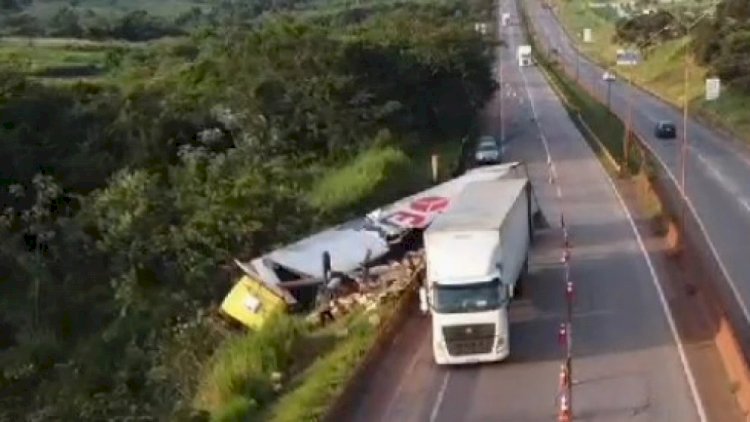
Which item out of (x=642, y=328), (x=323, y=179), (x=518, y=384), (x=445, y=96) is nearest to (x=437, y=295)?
(x=518, y=384)

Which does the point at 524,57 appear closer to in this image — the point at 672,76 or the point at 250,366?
the point at 672,76

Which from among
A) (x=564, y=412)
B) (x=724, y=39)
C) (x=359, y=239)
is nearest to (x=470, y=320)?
(x=564, y=412)

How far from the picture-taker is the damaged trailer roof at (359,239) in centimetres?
3534

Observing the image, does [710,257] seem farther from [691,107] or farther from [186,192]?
[691,107]

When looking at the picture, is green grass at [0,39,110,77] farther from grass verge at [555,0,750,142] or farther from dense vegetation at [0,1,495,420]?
grass verge at [555,0,750,142]

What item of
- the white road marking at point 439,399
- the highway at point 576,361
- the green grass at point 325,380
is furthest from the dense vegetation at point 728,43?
the white road marking at point 439,399

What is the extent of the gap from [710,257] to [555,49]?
11794 centimetres

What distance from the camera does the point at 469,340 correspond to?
85.8 feet

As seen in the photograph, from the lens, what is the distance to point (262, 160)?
51719 mm

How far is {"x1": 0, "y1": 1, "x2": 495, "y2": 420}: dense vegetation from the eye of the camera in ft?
119

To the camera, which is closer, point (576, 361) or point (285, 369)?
point (576, 361)

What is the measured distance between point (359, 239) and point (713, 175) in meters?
24.1

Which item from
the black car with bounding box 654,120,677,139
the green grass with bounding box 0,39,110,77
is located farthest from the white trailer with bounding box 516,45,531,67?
the black car with bounding box 654,120,677,139

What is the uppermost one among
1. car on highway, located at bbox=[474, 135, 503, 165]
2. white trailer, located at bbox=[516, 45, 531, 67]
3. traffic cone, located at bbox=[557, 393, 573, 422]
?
traffic cone, located at bbox=[557, 393, 573, 422]
